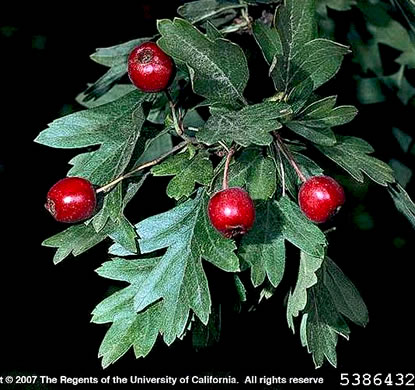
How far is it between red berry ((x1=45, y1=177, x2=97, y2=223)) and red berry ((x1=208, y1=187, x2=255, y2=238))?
0.16 metres

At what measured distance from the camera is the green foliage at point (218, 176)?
3.51 feet

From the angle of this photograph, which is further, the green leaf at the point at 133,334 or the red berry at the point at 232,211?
the green leaf at the point at 133,334

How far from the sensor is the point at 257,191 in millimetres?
1113

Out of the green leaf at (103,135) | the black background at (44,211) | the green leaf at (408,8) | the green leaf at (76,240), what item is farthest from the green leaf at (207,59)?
the black background at (44,211)

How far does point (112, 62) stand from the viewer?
1.46 metres

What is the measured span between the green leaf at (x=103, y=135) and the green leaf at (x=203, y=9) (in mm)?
218

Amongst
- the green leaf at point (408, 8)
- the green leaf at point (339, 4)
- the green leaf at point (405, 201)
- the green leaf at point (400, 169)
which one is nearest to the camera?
the green leaf at point (405, 201)

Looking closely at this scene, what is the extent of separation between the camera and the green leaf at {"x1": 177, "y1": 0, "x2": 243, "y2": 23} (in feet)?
4.68

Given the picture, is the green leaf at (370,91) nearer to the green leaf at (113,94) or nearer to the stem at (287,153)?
the green leaf at (113,94)

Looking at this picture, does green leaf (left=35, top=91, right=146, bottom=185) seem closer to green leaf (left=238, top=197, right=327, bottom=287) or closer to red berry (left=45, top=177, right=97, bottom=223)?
red berry (left=45, top=177, right=97, bottom=223)

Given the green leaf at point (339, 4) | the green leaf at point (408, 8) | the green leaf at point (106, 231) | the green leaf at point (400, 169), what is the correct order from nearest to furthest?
the green leaf at point (106, 231), the green leaf at point (408, 8), the green leaf at point (339, 4), the green leaf at point (400, 169)

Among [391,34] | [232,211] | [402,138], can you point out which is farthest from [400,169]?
[232,211]

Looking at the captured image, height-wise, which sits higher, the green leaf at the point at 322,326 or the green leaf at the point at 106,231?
the green leaf at the point at 106,231

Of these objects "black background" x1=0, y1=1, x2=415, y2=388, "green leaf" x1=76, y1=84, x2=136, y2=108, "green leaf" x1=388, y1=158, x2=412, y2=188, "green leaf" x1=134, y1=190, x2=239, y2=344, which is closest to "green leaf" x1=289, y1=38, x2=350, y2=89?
"green leaf" x1=134, y1=190, x2=239, y2=344
